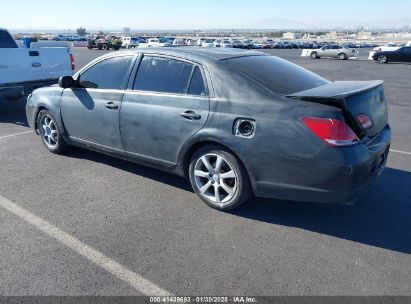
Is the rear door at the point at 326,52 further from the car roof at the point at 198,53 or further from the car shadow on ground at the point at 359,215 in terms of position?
the car roof at the point at 198,53

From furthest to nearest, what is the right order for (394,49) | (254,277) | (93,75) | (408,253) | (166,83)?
(394,49)
(93,75)
(166,83)
(408,253)
(254,277)

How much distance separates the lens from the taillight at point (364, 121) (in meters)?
3.28

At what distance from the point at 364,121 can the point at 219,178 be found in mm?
1516

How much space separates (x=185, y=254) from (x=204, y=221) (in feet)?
2.01

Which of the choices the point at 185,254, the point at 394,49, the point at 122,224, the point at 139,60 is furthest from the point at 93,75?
the point at 394,49

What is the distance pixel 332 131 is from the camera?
308 cm

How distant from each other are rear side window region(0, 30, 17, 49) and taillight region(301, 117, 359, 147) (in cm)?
913

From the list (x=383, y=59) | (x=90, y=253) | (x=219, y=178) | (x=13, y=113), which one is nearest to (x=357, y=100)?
(x=219, y=178)

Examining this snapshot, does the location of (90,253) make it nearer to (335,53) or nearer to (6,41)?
(6,41)

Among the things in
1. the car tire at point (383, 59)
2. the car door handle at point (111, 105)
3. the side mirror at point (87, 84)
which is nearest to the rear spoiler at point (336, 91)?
the car door handle at point (111, 105)

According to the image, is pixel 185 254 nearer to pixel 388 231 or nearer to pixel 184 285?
pixel 184 285

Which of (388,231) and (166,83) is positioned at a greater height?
(166,83)

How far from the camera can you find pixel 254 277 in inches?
111

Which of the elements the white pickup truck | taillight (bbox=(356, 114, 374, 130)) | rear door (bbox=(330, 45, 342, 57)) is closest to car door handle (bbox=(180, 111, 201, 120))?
taillight (bbox=(356, 114, 374, 130))
